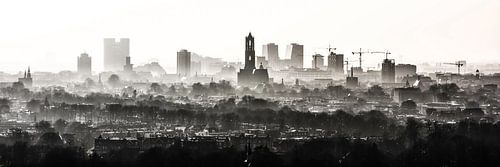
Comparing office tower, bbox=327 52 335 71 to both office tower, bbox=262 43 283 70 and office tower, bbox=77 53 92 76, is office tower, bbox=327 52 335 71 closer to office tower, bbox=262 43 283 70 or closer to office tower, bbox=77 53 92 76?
office tower, bbox=262 43 283 70

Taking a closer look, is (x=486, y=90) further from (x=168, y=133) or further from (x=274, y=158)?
(x=274, y=158)

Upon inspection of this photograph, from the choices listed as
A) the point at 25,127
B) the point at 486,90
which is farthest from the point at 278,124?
the point at 486,90

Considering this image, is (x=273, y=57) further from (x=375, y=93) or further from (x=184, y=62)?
(x=375, y=93)

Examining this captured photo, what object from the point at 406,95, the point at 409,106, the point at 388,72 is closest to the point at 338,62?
the point at 388,72

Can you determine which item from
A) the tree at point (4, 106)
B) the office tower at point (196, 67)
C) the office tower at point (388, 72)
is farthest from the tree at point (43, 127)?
the office tower at point (196, 67)

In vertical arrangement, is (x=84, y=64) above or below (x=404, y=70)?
above

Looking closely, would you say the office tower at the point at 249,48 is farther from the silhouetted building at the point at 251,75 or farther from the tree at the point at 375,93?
the tree at the point at 375,93
